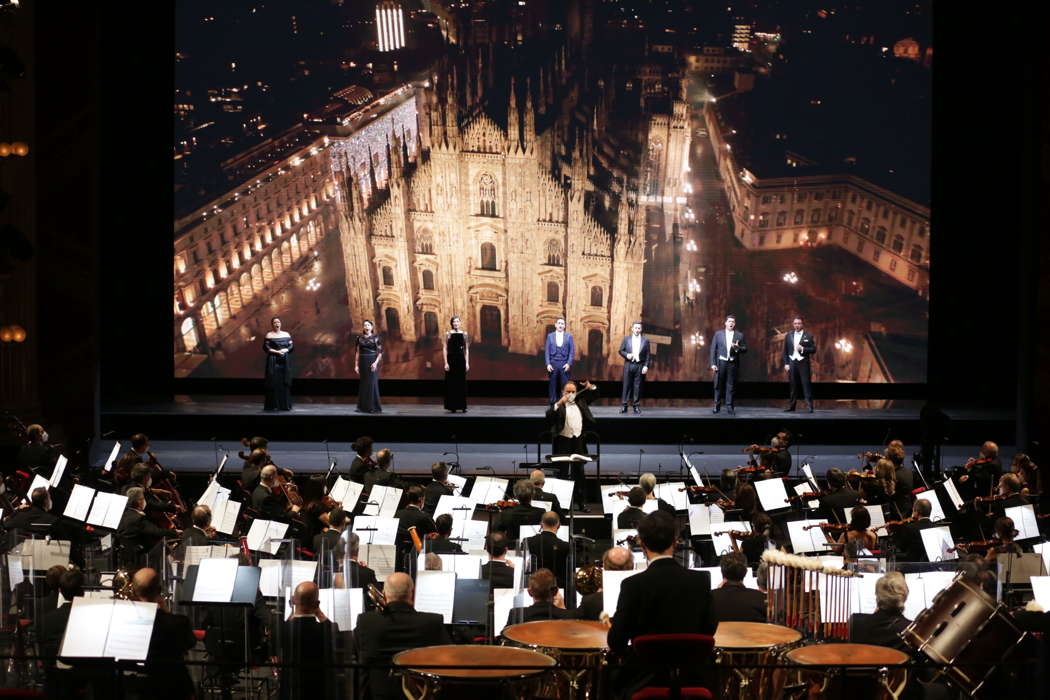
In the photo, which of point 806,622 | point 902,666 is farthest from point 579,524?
point 902,666

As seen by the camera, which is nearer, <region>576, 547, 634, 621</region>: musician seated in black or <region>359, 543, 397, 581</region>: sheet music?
<region>576, 547, 634, 621</region>: musician seated in black

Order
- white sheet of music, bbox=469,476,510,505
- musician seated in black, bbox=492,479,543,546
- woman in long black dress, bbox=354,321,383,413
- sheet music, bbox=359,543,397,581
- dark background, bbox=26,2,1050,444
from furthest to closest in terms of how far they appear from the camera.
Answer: dark background, bbox=26,2,1050,444
woman in long black dress, bbox=354,321,383,413
white sheet of music, bbox=469,476,510,505
musician seated in black, bbox=492,479,543,546
sheet music, bbox=359,543,397,581

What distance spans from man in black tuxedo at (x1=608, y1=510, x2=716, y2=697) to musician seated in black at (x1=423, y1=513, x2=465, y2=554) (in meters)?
3.57

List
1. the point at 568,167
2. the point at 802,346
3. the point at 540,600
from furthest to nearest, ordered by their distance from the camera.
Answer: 1. the point at 568,167
2. the point at 802,346
3. the point at 540,600

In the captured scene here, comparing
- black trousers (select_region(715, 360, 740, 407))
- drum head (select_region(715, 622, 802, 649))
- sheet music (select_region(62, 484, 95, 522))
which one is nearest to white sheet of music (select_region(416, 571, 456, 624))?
drum head (select_region(715, 622, 802, 649))

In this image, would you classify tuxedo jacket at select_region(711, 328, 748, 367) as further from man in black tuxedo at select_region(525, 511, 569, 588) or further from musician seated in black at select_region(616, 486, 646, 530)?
man in black tuxedo at select_region(525, 511, 569, 588)

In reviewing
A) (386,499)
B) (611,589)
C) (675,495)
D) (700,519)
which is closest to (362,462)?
(386,499)

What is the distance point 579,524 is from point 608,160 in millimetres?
10266

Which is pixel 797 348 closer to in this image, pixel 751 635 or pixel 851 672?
pixel 751 635

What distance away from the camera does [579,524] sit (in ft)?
35.6

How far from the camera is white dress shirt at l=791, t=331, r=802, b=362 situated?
61.6 ft

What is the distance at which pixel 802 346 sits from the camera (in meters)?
18.7

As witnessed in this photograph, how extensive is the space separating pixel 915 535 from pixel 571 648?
468cm

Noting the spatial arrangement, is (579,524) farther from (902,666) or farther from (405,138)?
(405,138)
